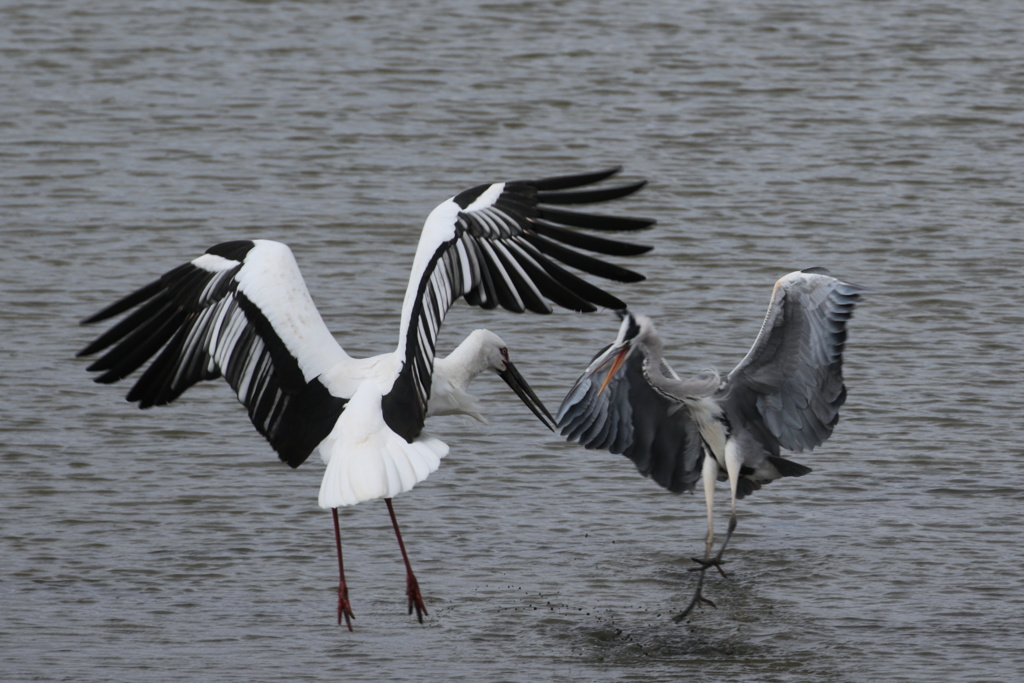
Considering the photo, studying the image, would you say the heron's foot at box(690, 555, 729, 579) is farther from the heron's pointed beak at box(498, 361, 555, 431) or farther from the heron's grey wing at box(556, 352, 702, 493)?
the heron's pointed beak at box(498, 361, 555, 431)

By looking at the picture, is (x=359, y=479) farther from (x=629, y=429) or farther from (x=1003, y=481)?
(x=1003, y=481)

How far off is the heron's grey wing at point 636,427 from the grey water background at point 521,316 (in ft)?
1.08

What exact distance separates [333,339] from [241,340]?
1.08ft

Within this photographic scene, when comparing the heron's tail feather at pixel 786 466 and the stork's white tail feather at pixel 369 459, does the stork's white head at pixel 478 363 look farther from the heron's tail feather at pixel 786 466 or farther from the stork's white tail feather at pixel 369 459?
the heron's tail feather at pixel 786 466

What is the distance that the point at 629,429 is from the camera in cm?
761

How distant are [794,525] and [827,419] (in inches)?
29.2

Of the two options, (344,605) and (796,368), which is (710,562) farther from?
(344,605)

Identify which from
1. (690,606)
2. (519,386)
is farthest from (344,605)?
(519,386)

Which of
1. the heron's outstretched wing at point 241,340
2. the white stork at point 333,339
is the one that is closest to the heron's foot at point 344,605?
the white stork at point 333,339

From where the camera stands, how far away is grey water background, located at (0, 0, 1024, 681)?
686 cm

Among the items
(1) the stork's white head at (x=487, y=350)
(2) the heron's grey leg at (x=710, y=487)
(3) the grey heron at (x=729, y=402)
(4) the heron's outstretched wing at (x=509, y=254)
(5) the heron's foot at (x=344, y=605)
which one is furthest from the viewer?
(1) the stork's white head at (x=487, y=350)

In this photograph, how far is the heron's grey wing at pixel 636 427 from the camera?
299 inches

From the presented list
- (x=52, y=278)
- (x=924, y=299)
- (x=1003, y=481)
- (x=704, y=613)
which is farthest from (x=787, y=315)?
(x=52, y=278)

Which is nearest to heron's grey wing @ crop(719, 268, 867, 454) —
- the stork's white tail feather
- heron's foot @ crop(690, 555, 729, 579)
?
heron's foot @ crop(690, 555, 729, 579)
